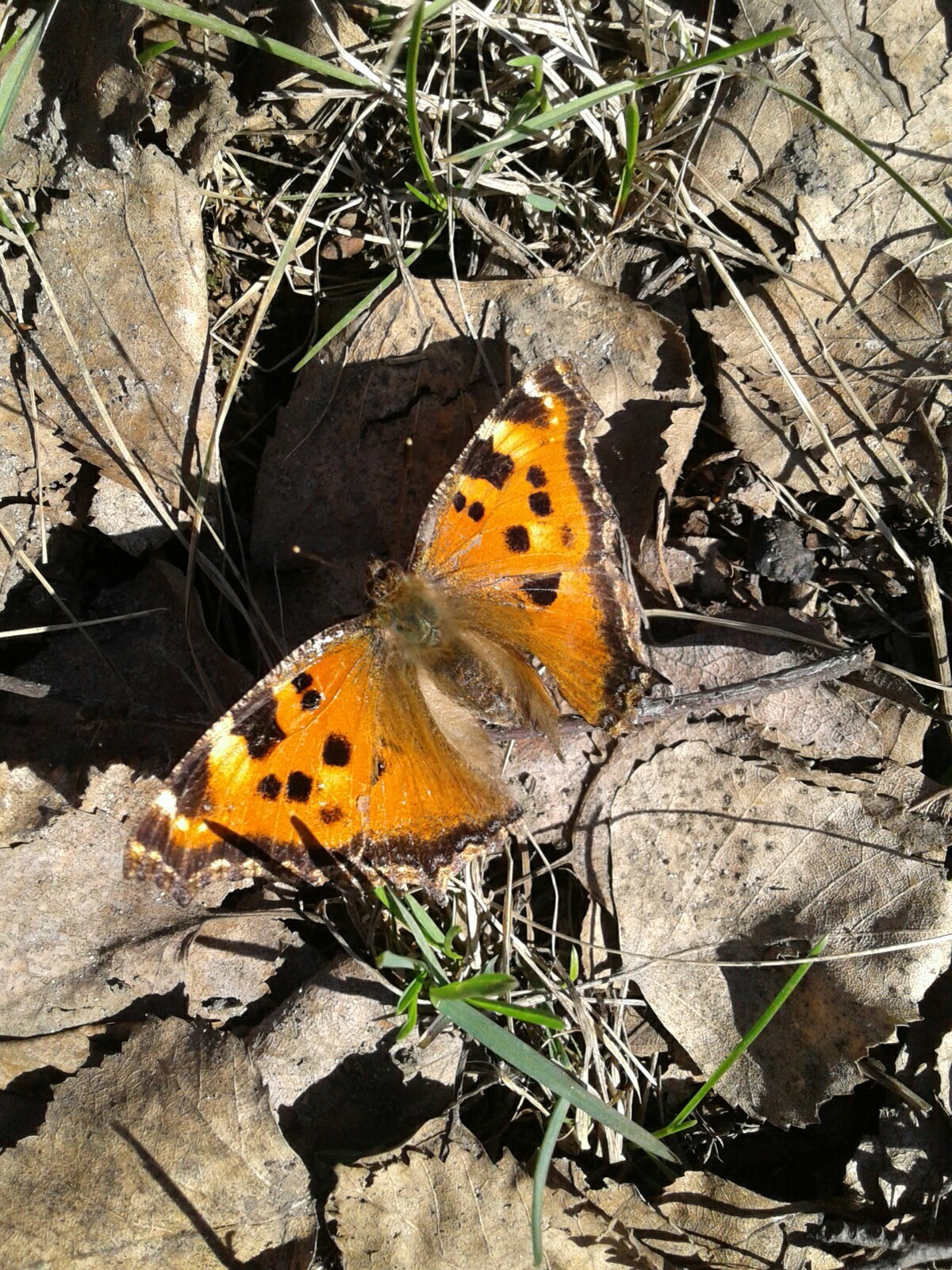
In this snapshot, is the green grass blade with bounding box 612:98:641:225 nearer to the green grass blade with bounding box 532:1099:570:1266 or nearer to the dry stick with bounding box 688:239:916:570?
the dry stick with bounding box 688:239:916:570

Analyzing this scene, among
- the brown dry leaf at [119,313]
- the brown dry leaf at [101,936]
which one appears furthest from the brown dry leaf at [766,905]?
the brown dry leaf at [119,313]

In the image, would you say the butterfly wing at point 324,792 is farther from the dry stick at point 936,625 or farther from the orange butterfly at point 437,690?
the dry stick at point 936,625

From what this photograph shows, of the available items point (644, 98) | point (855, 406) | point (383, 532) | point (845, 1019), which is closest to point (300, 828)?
point (383, 532)

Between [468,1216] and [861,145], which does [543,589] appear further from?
[468,1216]

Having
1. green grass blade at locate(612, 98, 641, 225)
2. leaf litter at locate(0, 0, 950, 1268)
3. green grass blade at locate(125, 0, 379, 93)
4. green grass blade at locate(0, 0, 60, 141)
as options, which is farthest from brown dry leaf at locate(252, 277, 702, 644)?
green grass blade at locate(0, 0, 60, 141)

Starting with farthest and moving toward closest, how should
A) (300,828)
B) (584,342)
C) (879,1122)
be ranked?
(584,342) < (879,1122) < (300,828)

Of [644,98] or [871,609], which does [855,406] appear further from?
[644,98]

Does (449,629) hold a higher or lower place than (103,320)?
lower

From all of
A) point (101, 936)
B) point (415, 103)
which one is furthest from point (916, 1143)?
point (415, 103)
